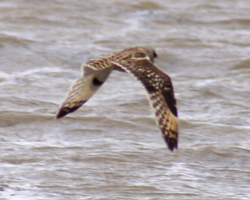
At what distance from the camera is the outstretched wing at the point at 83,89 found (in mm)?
3500

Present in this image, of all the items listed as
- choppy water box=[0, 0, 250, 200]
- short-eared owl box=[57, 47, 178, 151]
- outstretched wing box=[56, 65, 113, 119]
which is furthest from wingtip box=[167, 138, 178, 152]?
outstretched wing box=[56, 65, 113, 119]

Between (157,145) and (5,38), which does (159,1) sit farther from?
(157,145)

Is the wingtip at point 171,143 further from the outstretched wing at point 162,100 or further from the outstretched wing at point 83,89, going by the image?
the outstretched wing at point 83,89

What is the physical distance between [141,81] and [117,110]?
1958mm

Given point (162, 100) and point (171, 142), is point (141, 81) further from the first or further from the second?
point (171, 142)

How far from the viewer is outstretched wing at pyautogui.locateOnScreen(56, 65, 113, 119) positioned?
11.5 feet

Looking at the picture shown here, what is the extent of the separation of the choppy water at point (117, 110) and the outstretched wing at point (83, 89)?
496mm

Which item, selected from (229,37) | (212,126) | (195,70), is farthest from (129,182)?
(229,37)

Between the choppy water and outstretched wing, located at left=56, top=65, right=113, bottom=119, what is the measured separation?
496 millimetres

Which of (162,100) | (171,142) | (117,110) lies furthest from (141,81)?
(117,110)

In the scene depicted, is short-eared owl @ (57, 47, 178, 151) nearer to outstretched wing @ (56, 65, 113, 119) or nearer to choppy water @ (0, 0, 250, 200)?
outstretched wing @ (56, 65, 113, 119)

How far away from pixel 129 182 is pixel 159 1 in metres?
7.06

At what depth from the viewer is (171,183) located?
3734mm

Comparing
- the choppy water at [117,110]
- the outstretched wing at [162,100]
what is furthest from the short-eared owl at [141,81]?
the choppy water at [117,110]
